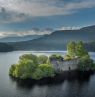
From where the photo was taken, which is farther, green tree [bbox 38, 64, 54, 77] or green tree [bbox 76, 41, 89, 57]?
green tree [bbox 76, 41, 89, 57]

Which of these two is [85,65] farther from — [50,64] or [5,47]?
[5,47]

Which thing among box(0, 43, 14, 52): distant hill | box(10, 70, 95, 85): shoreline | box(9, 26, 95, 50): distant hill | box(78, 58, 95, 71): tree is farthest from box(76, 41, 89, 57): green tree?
box(0, 43, 14, 52): distant hill

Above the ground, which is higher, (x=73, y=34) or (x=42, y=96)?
(x=73, y=34)

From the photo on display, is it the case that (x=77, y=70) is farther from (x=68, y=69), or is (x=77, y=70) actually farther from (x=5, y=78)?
(x=5, y=78)

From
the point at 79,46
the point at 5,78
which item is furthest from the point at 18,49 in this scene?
the point at 5,78

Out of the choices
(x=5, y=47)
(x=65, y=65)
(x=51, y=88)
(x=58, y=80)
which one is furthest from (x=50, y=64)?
(x=5, y=47)

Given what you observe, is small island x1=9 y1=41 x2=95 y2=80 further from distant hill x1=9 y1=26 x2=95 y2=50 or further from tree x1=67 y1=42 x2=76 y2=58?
distant hill x1=9 y1=26 x2=95 y2=50

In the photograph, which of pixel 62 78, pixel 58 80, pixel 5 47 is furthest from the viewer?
pixel 5 47
